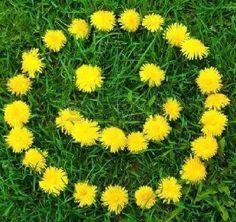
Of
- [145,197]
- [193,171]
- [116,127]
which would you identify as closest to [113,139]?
[116,127]

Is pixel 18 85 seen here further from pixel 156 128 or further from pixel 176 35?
pixel 176 35

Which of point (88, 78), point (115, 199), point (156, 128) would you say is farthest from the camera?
point (88, 78)

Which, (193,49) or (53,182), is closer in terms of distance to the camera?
(53,182)

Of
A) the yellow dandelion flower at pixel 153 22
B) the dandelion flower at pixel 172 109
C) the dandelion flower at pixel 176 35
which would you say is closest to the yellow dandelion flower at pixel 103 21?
the yellow dandelion flower at pixel 153 22

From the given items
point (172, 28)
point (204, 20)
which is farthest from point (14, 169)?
point (204, 20)

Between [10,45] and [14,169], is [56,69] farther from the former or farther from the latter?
[14,169]

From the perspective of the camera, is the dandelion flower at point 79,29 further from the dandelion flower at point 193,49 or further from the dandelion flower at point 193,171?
the dandelion flower at point 193,171

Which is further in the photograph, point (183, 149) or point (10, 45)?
point (10, 45)

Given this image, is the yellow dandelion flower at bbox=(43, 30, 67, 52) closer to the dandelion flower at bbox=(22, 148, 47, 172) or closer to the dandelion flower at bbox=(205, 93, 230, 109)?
the dandelion flower at bbox=(22, 148, 47, 172)
